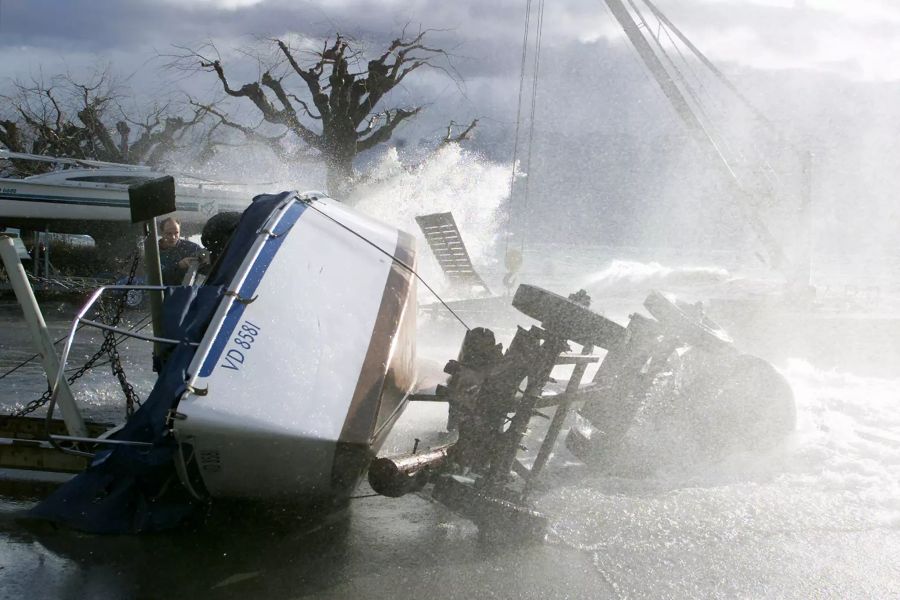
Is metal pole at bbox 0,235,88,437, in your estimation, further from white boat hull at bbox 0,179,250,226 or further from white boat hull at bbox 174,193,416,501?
white boat hull at bbox 0,179,250,226

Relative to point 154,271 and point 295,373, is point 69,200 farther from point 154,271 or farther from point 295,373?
point 295,373

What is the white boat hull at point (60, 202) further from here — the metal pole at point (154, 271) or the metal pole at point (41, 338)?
the metal pole at point (41, 338)

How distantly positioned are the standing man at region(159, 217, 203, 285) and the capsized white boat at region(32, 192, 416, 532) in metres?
2.99

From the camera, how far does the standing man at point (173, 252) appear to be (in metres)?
7.96

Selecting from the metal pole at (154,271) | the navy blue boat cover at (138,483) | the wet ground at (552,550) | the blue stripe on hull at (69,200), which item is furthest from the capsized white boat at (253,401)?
the blue stripe on hull at (69,200)

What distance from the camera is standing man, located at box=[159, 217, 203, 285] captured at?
7.96 metres

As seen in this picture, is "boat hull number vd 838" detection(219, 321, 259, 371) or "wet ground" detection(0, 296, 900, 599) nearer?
"wet ground" detection(0, 296, 900, 599)

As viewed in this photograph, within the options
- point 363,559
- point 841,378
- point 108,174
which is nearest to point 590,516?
point 363,559

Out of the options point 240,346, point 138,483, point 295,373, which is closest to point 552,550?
point 295,373

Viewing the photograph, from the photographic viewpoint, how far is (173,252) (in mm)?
8578

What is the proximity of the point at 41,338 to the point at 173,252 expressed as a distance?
3665 mm

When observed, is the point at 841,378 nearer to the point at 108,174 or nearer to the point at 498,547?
the point at 498,547

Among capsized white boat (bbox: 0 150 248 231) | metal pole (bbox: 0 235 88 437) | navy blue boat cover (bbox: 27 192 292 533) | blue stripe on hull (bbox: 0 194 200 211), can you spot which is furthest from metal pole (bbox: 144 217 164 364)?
blue stripe on hull (bbox: 0 194 200 211)

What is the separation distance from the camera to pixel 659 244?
15088cm
